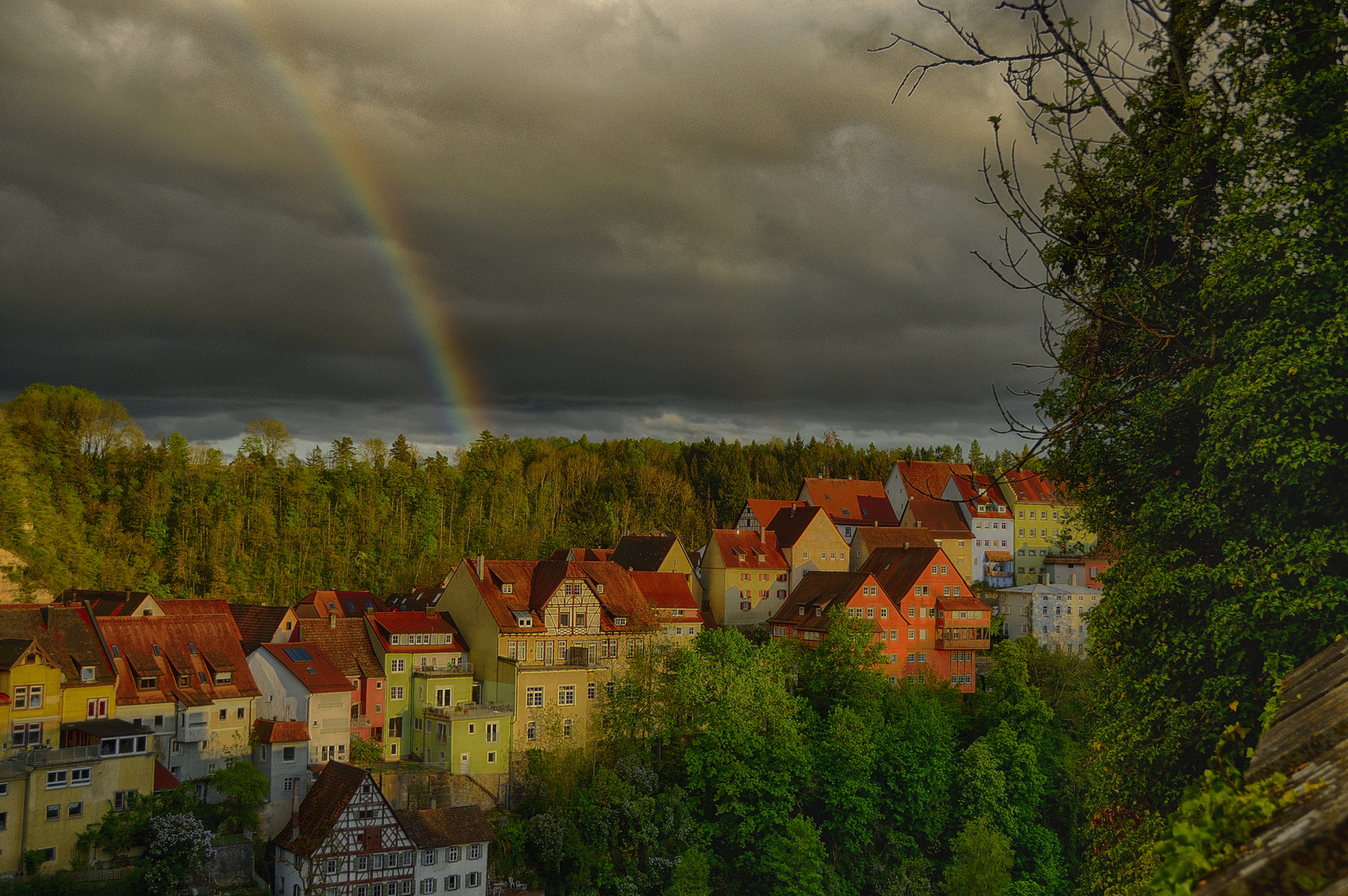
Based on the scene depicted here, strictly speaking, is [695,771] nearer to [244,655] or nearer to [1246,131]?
[244,655]

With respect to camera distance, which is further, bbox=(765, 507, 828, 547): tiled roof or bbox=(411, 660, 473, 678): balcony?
bbox=(765, 507, 828, 547): tiled roof

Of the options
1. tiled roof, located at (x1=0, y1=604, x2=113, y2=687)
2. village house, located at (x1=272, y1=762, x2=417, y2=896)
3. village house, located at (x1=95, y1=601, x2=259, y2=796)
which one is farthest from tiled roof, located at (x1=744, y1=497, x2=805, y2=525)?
tiled roof, located at (x1=0, y1=604, x2=113, y2=687)

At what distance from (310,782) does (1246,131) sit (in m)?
44.6

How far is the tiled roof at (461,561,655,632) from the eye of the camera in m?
52.6

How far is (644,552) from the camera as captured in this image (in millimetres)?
73062

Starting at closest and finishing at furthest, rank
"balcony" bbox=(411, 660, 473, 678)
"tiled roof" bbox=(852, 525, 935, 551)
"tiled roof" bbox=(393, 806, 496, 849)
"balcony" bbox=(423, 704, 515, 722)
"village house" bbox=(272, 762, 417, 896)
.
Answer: "village house" bbox=(272, 762, 417, 896)
"tiled roof" bbox=(393, 806, 496, 849)
"balcony" bbox=(423, 704, 515, 722)
"balcony" bbox=(411, 660, 473, 678)
"tiled roof" bbox=(852, 525, 935, 551)

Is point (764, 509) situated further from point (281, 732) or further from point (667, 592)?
point (281, 732)

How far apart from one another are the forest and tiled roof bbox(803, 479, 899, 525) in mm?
11345

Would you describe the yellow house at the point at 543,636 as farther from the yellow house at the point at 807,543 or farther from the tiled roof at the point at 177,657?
the yellow house at the point at 807,543

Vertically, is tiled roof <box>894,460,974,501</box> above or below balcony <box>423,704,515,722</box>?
above

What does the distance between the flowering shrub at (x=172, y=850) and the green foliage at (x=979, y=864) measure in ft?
104

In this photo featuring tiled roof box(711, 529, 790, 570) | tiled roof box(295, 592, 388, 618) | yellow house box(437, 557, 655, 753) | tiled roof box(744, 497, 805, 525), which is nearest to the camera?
yellow house box(437, 557, 655, 753)

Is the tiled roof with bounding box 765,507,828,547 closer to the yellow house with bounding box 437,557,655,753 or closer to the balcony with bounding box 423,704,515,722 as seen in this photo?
the yellow house with bounding box 437,557,655,753

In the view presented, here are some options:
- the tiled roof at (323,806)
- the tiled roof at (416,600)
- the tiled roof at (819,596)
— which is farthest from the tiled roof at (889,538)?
the tiled roof at (323,806)
